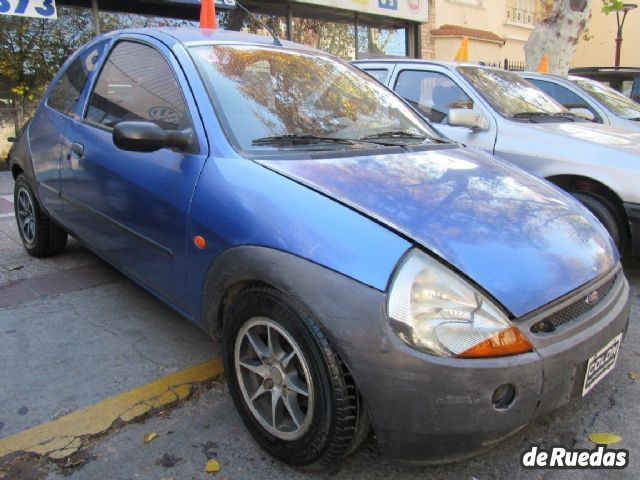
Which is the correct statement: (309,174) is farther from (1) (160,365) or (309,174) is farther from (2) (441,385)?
(1) (160,365)

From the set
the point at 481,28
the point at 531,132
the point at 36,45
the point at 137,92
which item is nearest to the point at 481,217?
the point at 137,92

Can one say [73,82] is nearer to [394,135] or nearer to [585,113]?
[394,135]

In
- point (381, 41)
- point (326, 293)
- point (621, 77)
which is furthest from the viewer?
point (381, 41)

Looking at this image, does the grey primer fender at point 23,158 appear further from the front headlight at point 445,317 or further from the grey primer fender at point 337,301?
the front headlight at point 445,317

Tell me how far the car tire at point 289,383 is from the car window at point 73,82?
7.57 ft

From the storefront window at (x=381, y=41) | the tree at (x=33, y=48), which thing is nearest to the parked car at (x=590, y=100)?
the storefront window at (x=381, y=41)

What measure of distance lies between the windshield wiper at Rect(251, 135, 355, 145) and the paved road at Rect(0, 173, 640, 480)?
48.2 inches

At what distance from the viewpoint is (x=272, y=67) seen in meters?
2.99

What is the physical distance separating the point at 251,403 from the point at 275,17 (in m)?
11.5

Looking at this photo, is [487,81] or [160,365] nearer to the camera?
[160,365]

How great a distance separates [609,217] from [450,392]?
119 inches

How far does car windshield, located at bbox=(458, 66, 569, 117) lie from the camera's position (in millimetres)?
4953

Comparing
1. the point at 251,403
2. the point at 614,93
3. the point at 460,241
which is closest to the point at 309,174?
the point at 460,241

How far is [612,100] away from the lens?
279 inches
